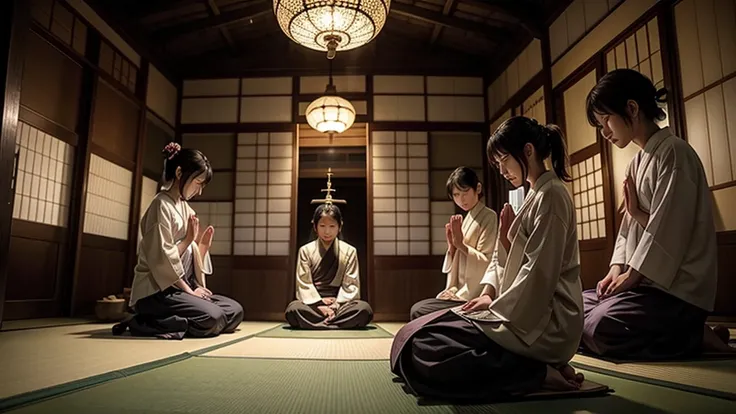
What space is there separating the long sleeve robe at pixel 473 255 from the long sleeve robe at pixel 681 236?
164cm

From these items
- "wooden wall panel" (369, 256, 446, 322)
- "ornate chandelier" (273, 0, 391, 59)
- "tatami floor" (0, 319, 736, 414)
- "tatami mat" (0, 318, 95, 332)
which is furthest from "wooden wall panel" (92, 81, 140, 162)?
"wooden wall panel" (369, 256, 446, 322)

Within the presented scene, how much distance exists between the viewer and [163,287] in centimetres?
339

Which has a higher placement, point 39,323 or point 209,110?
point 209,110

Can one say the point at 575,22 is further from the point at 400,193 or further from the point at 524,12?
the point at 400,193

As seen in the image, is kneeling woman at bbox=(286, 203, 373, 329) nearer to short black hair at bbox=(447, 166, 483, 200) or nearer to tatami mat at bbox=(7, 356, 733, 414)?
short black hair at bbox=(447, 166, 483, 200)

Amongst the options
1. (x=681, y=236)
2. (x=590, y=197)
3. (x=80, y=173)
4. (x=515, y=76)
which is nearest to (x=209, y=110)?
(x=80, y=173)

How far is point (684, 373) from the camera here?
1938 millimetres

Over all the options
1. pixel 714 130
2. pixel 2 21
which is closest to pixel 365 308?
pixel 714 130

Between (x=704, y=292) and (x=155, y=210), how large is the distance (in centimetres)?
333

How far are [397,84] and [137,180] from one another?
3584mm

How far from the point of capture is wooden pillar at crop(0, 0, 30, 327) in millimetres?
3338

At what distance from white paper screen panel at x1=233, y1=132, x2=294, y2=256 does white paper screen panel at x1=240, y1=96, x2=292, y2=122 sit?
8.9 inches

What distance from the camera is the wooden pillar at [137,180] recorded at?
558 centimetres

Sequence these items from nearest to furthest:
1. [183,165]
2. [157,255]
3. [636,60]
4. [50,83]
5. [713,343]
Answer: [713,343] < [157,255] < [183,165] < [636,60] < [50,83]
